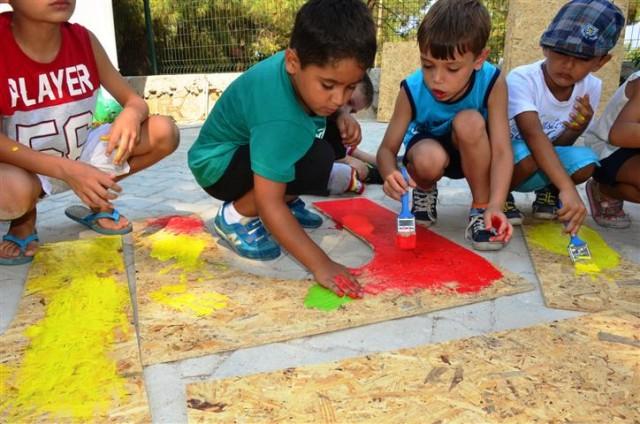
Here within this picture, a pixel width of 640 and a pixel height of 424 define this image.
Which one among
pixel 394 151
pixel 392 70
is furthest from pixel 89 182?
pixel 392 70

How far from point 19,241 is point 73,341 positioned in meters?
0.83

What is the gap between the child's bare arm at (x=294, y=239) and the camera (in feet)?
5.82

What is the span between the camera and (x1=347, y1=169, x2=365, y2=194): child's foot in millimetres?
2914

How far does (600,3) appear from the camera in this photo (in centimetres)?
231

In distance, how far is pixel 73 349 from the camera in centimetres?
147

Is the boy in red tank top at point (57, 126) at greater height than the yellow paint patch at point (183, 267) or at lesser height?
greater

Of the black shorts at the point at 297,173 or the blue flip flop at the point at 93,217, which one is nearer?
the black shorts at the point at 297,173

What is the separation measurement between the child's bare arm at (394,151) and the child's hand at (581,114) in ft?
2.40

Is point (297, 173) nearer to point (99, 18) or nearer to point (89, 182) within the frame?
point (89, 182)

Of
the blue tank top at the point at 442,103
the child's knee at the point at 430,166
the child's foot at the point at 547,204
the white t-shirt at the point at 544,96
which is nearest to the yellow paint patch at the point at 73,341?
the child's knee at the point at 430,166

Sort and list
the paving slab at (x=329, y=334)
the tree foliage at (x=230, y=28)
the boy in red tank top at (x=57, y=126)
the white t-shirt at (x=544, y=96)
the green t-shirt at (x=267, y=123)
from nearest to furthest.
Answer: the paving slab at (x=329, y=334), the green t-shirt at (x=267, y=123), the boy in red tank top at (x=57, y=126), the white t-shirt at (x=544, y=96), the tree foliage at (x=230, y=28)

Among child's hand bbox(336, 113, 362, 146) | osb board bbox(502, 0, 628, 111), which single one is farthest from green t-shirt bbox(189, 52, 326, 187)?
osb board bbox(502, 0, 628, 111)

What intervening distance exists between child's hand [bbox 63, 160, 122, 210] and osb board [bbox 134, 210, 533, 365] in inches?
11.6

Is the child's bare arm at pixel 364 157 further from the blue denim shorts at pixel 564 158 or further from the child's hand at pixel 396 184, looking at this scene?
the child's hand at pixel 396 184
